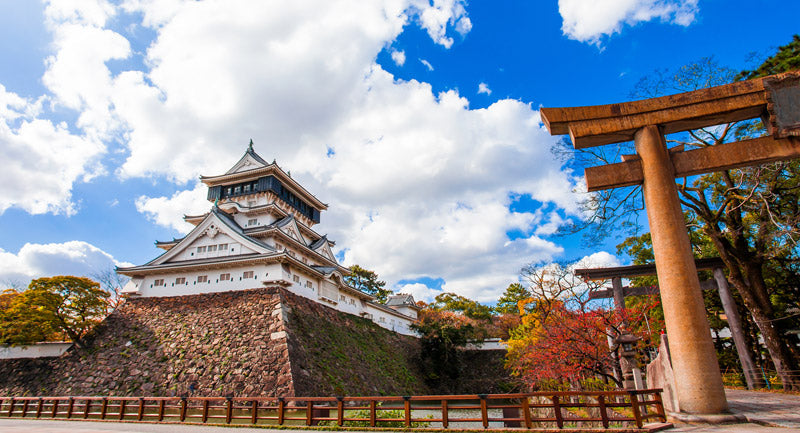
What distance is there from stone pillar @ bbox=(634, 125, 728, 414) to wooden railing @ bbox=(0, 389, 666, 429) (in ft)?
2.82

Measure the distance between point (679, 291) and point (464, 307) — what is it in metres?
38.4

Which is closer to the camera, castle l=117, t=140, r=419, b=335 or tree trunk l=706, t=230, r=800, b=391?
tree trunk l=706, t=230, r=800, b=391

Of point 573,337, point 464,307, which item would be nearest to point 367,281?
point 464,307

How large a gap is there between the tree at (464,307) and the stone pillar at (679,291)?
122 feet

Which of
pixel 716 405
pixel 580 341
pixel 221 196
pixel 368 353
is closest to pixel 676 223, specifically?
pixel 716 405

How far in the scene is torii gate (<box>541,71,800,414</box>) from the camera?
21.8ft

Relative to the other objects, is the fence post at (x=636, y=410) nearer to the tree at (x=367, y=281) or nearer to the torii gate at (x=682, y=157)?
the torii gate at (x=682, y=157)

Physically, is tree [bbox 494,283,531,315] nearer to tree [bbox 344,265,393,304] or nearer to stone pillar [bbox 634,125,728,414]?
tree [bbox 344,265,393,304]

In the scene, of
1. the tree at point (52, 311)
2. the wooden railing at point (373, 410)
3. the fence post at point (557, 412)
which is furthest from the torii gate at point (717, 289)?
→ the tree at point (52, 311)

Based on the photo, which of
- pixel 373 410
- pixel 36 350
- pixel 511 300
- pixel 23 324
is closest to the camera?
pixel 373 410

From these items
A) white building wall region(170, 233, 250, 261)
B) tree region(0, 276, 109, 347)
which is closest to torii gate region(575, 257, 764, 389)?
white building wall region(170, 233, 250, 261)

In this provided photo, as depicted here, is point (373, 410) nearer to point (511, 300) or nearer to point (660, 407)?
point (660, 407)

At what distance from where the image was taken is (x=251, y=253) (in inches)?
897

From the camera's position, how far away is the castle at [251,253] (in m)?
22.6
